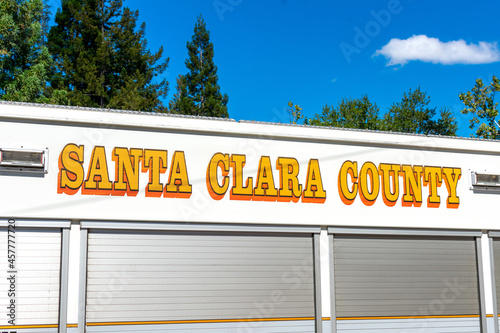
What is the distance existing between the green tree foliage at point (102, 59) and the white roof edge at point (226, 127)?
81.6ft

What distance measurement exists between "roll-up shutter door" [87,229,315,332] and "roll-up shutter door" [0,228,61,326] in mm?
555

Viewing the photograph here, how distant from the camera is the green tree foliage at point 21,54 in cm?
2914

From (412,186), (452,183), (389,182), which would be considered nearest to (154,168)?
(389,182)

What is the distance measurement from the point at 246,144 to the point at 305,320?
11.2 feet

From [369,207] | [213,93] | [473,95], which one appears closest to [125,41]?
[213,93]

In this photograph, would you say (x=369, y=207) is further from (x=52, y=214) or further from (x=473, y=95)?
(x=473, y=95)

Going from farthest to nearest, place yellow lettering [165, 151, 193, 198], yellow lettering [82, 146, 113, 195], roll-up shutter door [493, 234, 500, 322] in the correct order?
roll-up shutter door [493, 234, 500, 322]
yellow lettering [165, 151, 193, 198]
yellow lettering [82, 146, 113, 195]

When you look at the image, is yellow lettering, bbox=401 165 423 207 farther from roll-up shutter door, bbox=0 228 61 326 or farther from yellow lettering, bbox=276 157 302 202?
roll-up shutter door, bbox=0 228 61 326

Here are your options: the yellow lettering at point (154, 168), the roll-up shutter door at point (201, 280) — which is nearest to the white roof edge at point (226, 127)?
the yellow lettering at point (154, 168)

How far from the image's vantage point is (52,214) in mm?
8789

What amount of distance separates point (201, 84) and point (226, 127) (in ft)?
112

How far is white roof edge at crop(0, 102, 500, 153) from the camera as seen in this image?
8.96m

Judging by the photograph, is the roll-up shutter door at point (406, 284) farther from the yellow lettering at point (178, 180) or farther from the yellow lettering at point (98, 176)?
the yellow lettering at point (98, 176)

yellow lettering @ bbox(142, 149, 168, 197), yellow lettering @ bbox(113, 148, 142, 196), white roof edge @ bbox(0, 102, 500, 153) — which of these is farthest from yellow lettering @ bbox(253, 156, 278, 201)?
yellow lettering @ bbox(113, 148, 142, 196)
